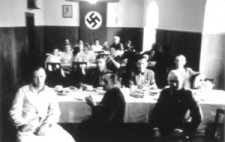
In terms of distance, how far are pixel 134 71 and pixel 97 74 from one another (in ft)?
2.18

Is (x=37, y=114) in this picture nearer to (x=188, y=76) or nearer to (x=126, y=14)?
(x=188, y=76)

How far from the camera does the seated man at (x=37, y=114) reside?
254 centimetres

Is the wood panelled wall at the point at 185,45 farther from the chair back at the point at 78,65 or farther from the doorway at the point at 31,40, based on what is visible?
the doorway at the point at 31,40

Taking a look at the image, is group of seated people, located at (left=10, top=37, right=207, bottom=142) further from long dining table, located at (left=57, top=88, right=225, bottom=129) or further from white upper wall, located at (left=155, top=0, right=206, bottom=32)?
white upper wall, located at (left=155, top=0, right=206, bottom=32)

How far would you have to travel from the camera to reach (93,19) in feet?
34.9

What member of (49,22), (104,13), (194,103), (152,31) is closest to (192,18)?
(194,103)

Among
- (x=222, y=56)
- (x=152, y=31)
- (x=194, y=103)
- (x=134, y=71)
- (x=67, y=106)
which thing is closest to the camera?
(x=194, y=103)

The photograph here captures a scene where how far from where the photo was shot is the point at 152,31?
10.3m

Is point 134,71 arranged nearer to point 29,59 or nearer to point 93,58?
point 93,58

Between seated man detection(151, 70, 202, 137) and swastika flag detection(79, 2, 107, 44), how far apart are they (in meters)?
7.84

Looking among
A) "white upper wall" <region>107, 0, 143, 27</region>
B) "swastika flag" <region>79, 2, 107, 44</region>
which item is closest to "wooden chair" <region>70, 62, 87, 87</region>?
"swastika flag" <region>79, 2, 107, 44</region>

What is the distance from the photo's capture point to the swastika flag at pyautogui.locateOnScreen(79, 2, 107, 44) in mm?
10578

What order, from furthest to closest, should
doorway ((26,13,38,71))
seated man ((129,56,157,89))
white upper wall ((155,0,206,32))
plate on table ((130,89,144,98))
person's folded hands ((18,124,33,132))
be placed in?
doorway ((26,13,38,71)) < white upper wall ((155,0,206,32)) < seated man ((129,56,157,89)) < plate on table ((130,89,144,98)) < person's folded hands ((18,124,33,132))

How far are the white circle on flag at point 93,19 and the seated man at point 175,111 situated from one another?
310 inches
